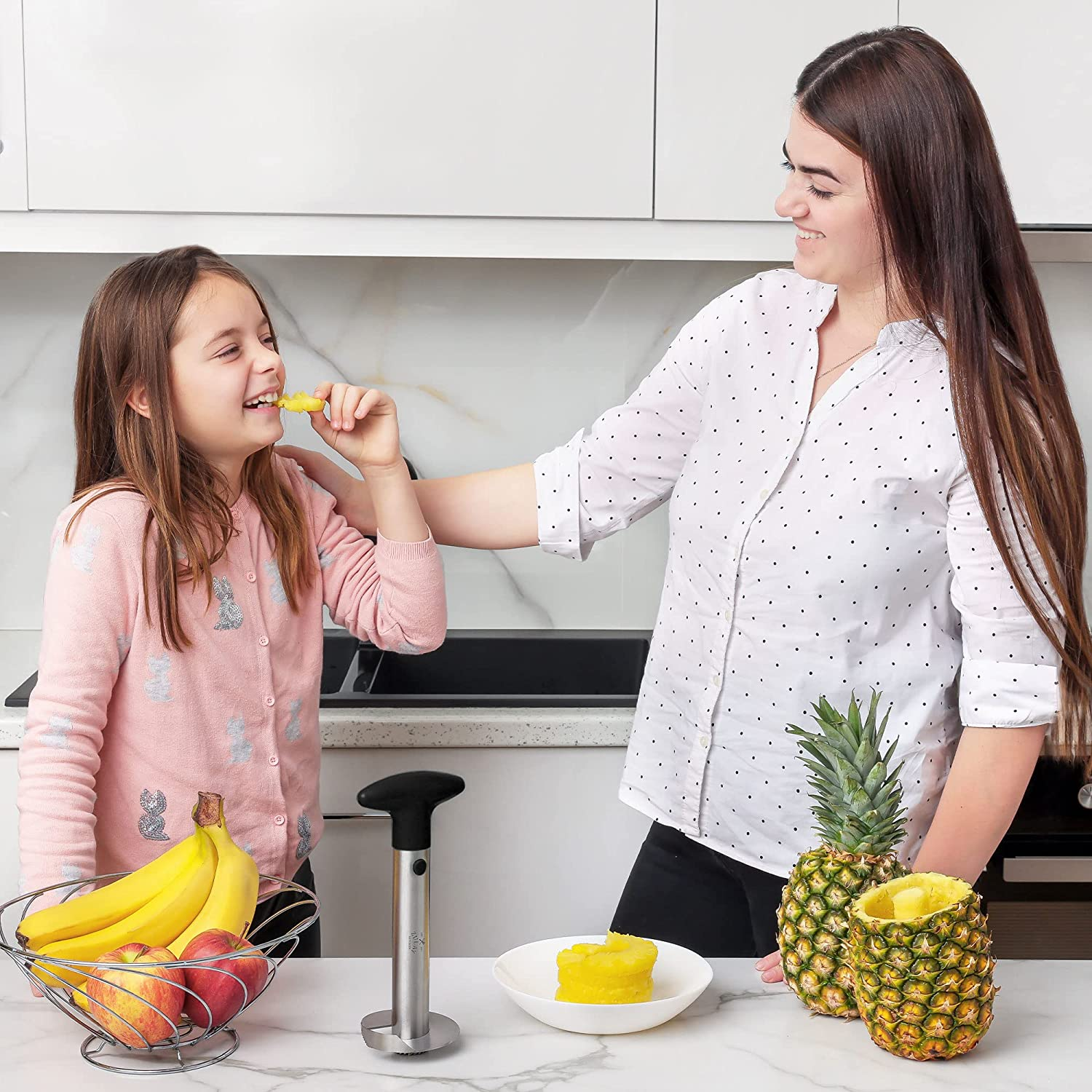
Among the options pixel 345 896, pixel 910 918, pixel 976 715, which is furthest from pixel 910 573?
pixel 345 896

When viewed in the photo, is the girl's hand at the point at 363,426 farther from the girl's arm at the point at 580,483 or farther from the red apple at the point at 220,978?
the red apple at the point at 220,978

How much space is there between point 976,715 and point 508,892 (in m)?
0.90

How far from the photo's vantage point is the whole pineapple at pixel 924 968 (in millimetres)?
842

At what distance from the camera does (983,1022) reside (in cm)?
88

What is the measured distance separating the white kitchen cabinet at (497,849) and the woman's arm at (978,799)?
2.27ft

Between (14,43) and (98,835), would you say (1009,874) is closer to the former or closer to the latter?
Answer: (98,835)

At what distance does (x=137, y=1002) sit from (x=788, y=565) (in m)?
0.77

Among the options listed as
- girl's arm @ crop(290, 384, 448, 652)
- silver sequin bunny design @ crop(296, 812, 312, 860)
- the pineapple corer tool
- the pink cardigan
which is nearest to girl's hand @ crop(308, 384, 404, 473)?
girl's arm @ crop(290, 384, 448, 652)

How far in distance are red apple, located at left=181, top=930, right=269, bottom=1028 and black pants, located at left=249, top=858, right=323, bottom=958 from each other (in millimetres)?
273

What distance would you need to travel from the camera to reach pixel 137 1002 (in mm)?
837

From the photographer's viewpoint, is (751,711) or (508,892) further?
(508,892)

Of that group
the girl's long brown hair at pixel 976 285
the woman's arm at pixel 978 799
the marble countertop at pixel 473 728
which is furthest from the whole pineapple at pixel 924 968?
the marble countertop at pixel 473 728

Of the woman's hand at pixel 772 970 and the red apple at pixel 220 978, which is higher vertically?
the red apple at pixel 220 978

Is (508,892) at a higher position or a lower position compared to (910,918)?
lower
